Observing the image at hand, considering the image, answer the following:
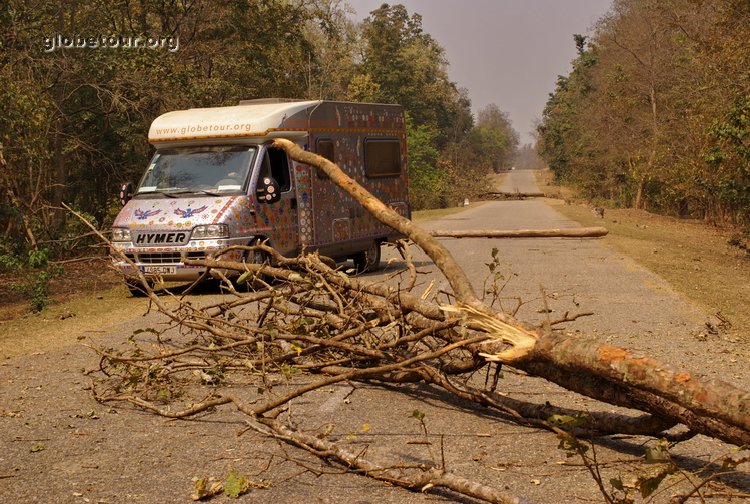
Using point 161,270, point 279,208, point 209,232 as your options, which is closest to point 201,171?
point 279,208

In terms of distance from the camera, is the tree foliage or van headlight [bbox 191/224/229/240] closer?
van headlight [bbox 191/224/229/240]

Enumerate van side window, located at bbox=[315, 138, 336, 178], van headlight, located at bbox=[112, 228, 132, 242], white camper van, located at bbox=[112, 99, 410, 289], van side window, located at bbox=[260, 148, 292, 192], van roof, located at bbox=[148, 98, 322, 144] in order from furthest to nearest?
van side window, located at bbox=[315, 138, 336, 178], van side window, located at bbox=[260, 148, 292, 192], van roof, located at bbox=[148, 98, 322, 144], van headlight, located at bbox=[112, 228, 132, 242], white camper van, located at bbox=[112, 99, 410, 289]

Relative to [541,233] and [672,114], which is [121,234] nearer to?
[541,233]

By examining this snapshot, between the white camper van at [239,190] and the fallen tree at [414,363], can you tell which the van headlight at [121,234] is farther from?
the fallen tree at [414,363]

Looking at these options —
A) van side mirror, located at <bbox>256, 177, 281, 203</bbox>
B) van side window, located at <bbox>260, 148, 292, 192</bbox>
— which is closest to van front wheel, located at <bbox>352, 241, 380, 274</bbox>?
van side window, located at <bbox>260, 148, 292, 192</bbox>

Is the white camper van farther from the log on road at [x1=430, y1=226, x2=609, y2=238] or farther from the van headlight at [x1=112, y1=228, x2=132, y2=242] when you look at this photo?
the log on road at [x1=430, y1=226, x2=609, y2=238]

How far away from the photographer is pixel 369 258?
16812mm

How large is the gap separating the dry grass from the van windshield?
672 cm

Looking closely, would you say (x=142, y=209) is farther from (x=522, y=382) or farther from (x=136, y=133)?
(x=136, y=133)

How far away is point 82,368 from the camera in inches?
314

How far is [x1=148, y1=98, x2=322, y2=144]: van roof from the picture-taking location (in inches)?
548

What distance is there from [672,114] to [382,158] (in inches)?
1077

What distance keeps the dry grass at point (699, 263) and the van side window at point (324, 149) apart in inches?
226

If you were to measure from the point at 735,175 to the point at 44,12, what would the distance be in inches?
675
